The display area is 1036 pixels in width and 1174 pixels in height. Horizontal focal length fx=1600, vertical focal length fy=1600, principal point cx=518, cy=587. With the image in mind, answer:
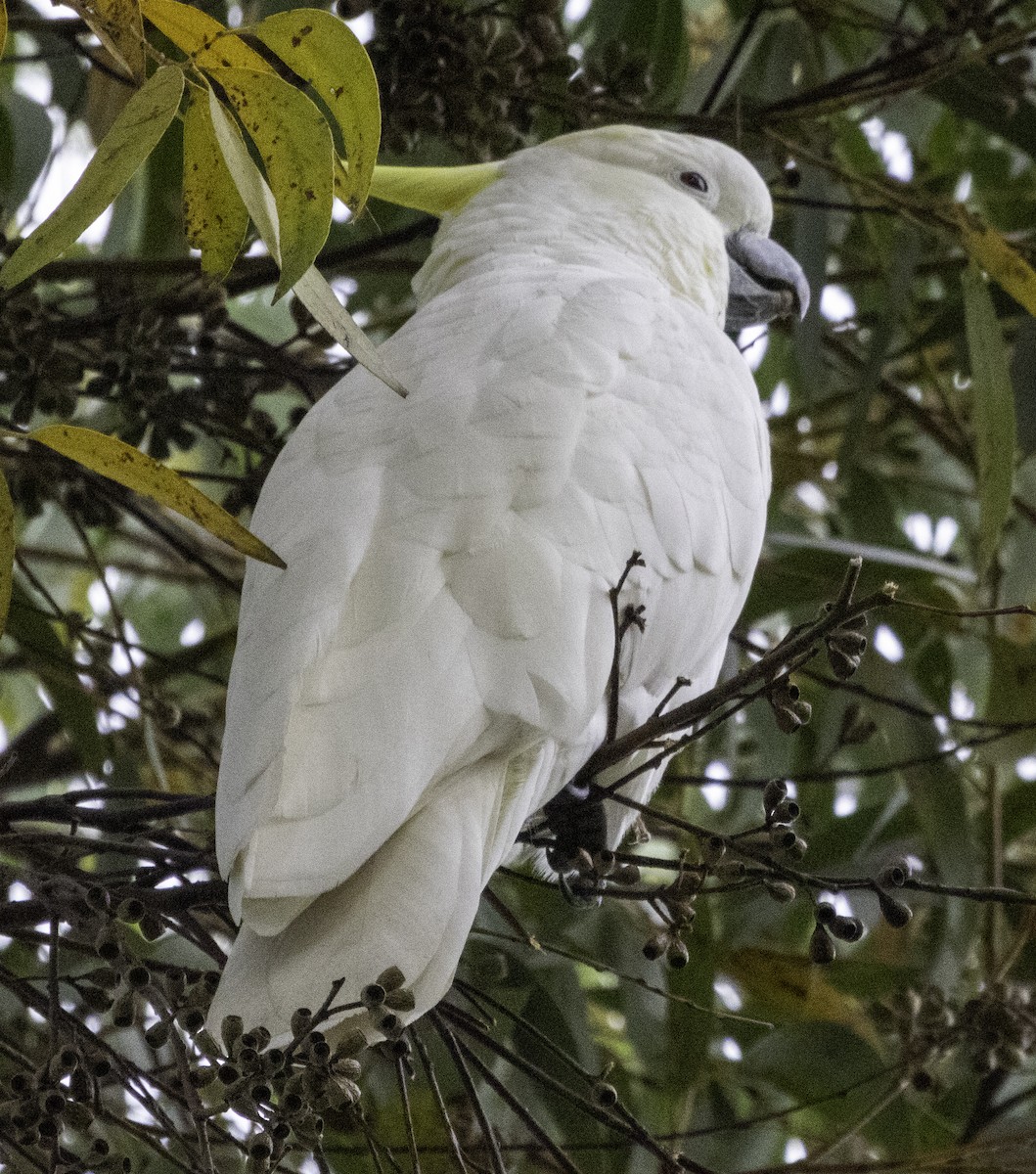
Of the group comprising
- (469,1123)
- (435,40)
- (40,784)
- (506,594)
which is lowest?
(40,784)

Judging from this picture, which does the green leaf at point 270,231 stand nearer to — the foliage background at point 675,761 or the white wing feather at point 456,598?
the white wing feather at point 456,598

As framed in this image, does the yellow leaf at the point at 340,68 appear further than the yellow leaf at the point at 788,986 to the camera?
No

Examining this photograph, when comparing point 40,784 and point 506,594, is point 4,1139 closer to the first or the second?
point 506,594

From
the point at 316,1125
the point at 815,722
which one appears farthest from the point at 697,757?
the point at 316,1125

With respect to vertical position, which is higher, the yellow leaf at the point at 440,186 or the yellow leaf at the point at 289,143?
the yellow leaf at the point at 289,143

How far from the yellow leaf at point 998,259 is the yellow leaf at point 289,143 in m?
1.08

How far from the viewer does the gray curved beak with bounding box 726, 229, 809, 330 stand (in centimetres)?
198

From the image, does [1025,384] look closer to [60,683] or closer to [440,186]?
[440,186]

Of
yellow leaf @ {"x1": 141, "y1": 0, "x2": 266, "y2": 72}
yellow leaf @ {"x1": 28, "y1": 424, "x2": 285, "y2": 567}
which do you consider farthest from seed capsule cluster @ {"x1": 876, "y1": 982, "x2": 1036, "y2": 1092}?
yellow leaf @ {"x1": 141, "y1": 0, "x2": 266, "y2": 72}

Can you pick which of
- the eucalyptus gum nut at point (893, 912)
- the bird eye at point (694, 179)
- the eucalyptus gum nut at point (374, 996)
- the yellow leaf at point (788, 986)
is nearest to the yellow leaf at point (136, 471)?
the eucalyptus gum nut at point (374, 996)

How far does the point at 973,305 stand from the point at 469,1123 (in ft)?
3.72

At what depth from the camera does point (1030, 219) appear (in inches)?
108

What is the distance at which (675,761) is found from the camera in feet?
7.71

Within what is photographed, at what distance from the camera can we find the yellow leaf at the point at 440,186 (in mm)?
1925
